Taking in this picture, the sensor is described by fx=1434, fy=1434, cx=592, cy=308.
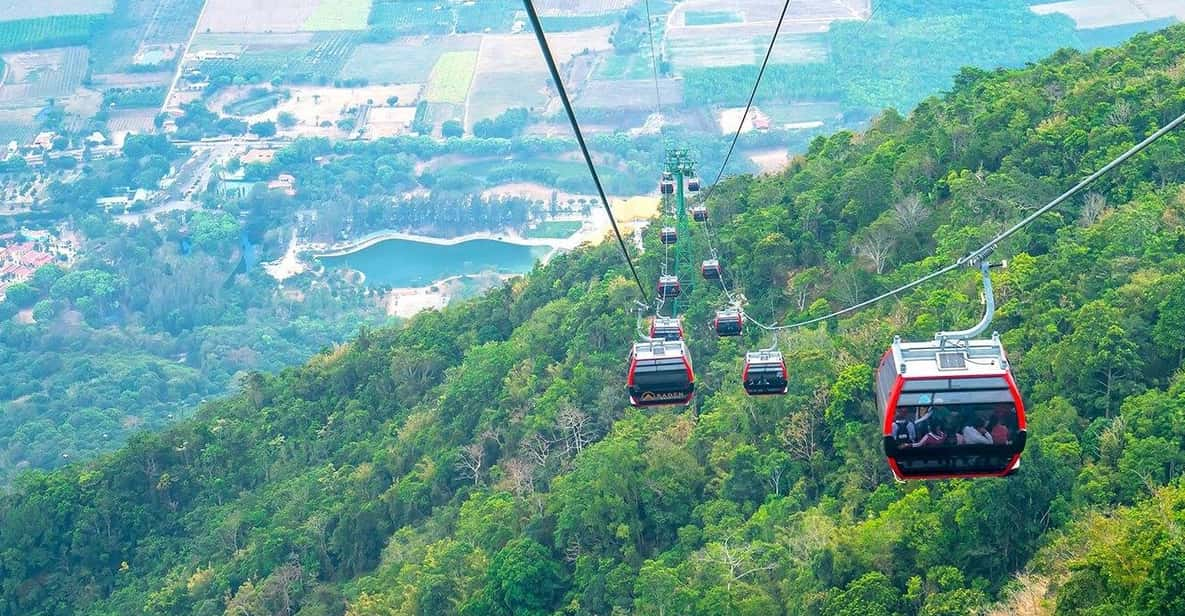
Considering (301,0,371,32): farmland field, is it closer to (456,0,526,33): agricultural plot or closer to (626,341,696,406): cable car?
(456,0,526,33): agricultural plot

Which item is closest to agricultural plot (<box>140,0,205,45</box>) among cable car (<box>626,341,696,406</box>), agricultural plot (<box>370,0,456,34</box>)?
agricultural plot (<box>370,0,456,34</box>)

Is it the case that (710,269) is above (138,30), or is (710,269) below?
above

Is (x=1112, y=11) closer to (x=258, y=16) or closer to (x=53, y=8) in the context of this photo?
(x=258, y=16)

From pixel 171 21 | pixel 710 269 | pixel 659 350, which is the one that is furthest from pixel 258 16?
pixel 659 350

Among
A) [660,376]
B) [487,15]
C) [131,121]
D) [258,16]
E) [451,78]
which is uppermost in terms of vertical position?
[660,376]

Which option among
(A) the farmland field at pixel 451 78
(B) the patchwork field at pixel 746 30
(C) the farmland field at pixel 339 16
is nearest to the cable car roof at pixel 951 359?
(B) the patchwork field at pixel 746 30

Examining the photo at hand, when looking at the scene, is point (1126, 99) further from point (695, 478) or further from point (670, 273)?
point (695, 478)

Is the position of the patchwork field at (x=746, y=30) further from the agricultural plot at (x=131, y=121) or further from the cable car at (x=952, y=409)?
the cable car at (x=952, y=409)

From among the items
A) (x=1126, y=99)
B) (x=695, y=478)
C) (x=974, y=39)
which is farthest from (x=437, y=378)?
(x=974, y=39)
